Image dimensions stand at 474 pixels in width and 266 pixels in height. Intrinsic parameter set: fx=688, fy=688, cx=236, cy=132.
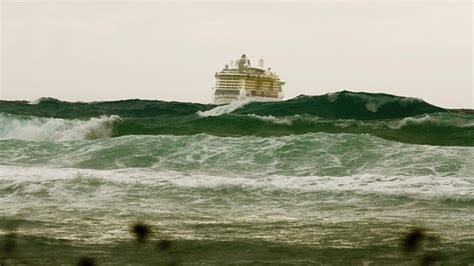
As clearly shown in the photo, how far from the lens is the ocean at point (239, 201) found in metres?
4.68

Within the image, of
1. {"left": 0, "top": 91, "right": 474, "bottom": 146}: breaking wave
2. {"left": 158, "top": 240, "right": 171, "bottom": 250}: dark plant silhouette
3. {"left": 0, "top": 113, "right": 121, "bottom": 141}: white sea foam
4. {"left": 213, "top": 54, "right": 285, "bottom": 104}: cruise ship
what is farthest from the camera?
{"left": 213, "top": 54, "right": 285, "bottom": 104}: cruise ship

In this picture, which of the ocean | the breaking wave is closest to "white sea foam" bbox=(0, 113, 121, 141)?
the breaking wave

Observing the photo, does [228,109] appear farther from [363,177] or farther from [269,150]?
[363,177]

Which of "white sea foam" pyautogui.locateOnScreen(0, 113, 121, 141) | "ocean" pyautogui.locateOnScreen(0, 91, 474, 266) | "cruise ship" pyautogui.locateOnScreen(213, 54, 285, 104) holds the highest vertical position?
"cruise ship" pyautogui.locateOnScreen(213, 54, 285, 104)

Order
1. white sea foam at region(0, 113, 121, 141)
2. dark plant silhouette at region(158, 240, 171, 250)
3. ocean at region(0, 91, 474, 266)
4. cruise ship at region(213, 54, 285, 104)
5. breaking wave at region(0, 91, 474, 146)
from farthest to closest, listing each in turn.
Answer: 1. cruise ship at region(213, 54, 285, 104)
2. white sea foam at region(0, 113, 121, 141)
3. breaking wave at region(0, 91, 474, 146)
4. ocean at region(0, 91, 474, 266)
5. dark plant silhouette at region(158, 240, 171, 250)

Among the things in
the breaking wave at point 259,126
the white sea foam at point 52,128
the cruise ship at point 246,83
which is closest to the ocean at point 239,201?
the breaking wave at point 259,126

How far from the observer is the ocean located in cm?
468

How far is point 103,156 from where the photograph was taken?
13.2m

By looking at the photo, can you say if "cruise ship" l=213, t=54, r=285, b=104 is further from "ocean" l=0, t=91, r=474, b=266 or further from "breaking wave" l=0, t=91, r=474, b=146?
"ocean" l=0, t=91, r=474, b=266

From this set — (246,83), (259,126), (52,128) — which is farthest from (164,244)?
(246,83)

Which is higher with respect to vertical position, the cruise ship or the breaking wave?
the cruise ship

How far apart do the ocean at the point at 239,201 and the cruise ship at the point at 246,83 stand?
38856mm

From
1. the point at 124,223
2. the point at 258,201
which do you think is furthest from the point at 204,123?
the point at 124,223

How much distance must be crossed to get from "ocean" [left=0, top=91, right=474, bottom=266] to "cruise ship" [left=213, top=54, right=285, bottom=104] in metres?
38.9
